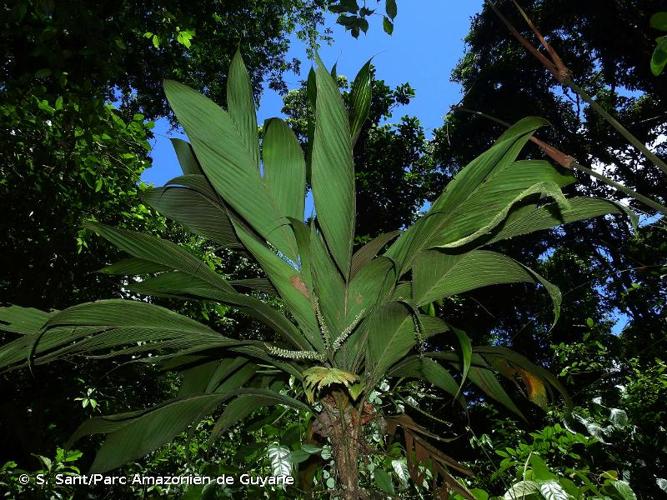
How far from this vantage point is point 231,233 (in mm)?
1660

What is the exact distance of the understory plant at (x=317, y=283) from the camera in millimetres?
1259

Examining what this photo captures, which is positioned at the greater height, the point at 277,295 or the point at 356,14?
the point at 356,14

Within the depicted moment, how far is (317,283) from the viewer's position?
1385mm

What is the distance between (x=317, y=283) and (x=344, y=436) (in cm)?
39

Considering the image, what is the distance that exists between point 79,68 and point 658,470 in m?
4.59

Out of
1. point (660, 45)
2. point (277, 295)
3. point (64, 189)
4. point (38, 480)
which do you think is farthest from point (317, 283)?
point (64, 189)

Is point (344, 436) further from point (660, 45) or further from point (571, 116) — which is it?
point (571, 116)

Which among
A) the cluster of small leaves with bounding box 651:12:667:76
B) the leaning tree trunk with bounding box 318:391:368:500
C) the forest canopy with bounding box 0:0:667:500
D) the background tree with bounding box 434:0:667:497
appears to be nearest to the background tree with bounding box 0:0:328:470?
the forest canopy with bounding box 0:0:667:500

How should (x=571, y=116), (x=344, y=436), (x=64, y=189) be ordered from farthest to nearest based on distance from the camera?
(x=571, y=116)
(x=64, y=189)
(x=344, y=436)

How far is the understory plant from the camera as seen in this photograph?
4.13 ft

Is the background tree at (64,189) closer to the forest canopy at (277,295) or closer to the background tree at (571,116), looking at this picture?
the forest canopy at (277,295)

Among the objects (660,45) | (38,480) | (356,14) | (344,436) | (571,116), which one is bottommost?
(38,480)

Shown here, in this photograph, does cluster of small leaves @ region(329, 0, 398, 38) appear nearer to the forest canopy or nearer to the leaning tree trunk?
the forest canopy

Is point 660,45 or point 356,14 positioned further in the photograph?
point 356,14
